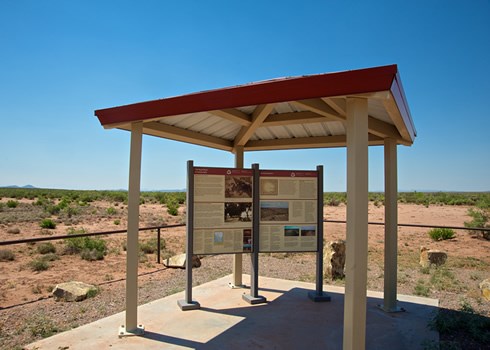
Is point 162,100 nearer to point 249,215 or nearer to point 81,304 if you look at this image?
point 249,215

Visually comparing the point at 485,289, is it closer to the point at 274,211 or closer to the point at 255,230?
the point at 274,211

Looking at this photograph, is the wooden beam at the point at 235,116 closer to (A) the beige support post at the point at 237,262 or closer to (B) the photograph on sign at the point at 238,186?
(B) the photograph on sign at the point at 238,186

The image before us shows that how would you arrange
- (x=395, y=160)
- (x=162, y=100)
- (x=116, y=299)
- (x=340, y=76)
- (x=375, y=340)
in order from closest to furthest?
(x=340, y=76)
(x=162, y=100)
(x=375, y=340)
(x=395, y=160)
(x=116, y=299)

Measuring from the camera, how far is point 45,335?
456 centimetres

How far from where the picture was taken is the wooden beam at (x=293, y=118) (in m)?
4.93

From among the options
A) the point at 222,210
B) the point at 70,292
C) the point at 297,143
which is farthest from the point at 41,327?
the point at 297,143

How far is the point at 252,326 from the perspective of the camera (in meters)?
4.87

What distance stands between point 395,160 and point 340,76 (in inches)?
124

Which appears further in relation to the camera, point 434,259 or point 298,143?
point 434,259

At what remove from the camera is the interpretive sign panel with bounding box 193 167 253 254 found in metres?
5.71

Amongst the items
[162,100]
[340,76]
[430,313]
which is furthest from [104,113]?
[430,313]

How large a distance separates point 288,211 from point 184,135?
2.29m

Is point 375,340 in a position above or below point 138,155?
below

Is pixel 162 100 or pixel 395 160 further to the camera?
pixel 395 160
